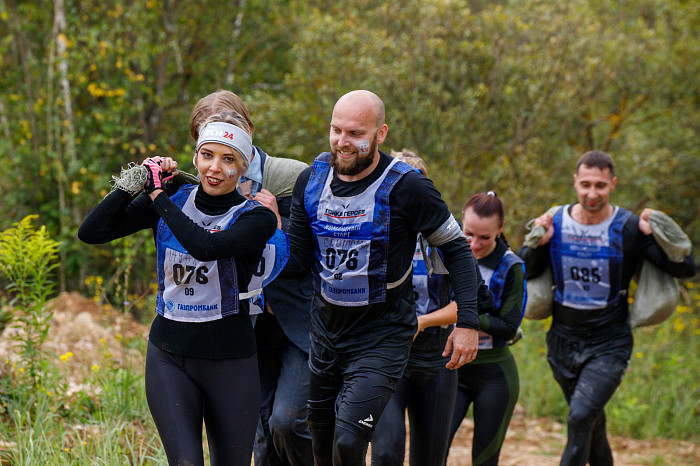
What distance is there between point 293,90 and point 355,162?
7997 mm

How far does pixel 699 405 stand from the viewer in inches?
315

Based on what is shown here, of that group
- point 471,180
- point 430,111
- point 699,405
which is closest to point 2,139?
point 430,111

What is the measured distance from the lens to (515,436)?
7.63 metres

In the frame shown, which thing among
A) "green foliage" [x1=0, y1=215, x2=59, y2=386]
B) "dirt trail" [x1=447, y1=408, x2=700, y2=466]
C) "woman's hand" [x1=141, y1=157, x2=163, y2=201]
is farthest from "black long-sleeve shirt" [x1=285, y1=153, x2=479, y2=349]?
"dirt trail" [x1=447, y1=408, x2=700, y2=466]

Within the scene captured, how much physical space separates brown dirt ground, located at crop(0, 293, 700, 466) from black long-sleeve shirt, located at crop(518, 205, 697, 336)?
181cm

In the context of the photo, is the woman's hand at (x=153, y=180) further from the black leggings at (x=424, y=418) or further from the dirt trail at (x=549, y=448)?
the dirt trail at (x=549, y=448)

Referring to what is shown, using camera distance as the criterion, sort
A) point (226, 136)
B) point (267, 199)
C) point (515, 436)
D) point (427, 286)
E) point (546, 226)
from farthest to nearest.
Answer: point (515, 436) < point (546, 226) < point (427, 286) < point (267, 199) < point (226, 136)

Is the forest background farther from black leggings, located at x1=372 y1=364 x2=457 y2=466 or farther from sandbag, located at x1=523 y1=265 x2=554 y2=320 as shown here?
black leggings, located at x1=372 y1=364 x2=457 y2=466

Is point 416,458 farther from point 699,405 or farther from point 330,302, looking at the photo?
point 699,405

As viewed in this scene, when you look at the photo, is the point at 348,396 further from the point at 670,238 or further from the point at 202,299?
the point at 670,238

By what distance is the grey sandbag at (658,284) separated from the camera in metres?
5.22

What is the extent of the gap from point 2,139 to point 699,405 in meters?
8.75

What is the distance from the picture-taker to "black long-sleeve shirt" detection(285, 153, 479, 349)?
3.63m

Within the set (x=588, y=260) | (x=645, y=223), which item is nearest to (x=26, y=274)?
(x=588, y=260)
